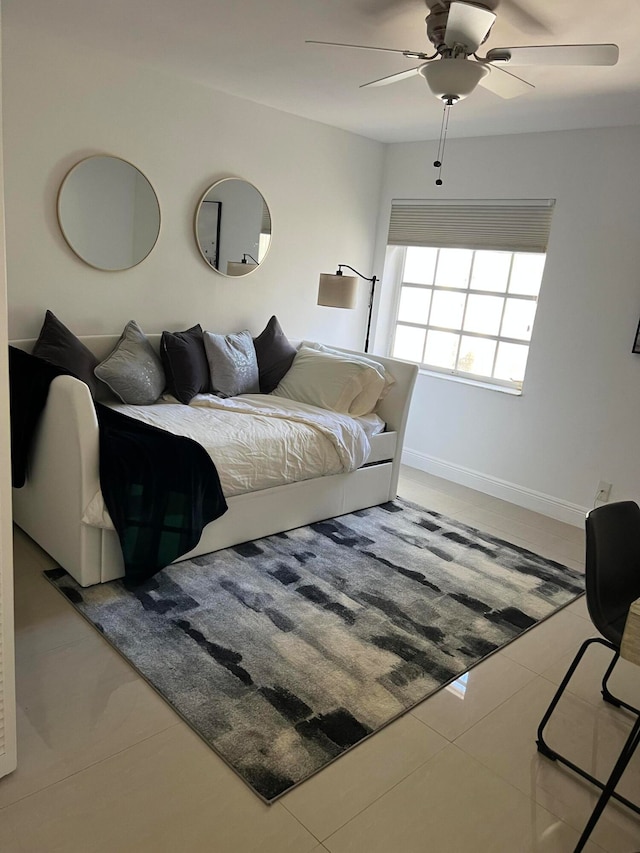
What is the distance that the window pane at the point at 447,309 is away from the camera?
462 cm

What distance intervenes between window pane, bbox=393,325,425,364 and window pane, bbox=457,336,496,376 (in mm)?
389

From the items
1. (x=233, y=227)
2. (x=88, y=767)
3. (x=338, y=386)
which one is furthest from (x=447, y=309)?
(x=88, y=767)

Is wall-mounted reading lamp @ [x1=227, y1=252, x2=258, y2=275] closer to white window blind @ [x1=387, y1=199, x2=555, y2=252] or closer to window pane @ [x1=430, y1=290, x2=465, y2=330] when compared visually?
white window blind @ [x1=387, y1=199, x2=555, y2=252]

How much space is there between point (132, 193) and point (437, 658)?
→ 2.88 meters

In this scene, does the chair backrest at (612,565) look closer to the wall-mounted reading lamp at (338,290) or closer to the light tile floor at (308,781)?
the light tile floor at (308,781)

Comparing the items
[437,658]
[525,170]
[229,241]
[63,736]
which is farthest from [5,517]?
[525,170]

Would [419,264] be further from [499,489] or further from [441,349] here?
[499,489]

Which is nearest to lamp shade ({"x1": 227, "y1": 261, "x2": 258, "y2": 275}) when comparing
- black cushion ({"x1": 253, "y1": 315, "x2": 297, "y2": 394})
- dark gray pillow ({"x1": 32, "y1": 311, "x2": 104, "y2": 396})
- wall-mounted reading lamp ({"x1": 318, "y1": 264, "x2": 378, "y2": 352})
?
black cushion ({"x1": 253, "y1": 315, "x2": 297, "y2": 394})

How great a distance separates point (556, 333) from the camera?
3955mm

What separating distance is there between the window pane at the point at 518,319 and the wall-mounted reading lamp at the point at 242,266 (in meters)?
1.78

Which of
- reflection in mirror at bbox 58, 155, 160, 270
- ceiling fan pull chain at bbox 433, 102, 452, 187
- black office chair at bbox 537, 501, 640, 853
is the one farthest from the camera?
ceiling fan pull chain at bbox 433, 102, 452, 187

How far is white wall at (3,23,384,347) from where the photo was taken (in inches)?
122

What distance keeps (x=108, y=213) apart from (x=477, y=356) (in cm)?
266

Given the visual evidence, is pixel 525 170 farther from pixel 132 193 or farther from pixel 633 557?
pixel 633 557
